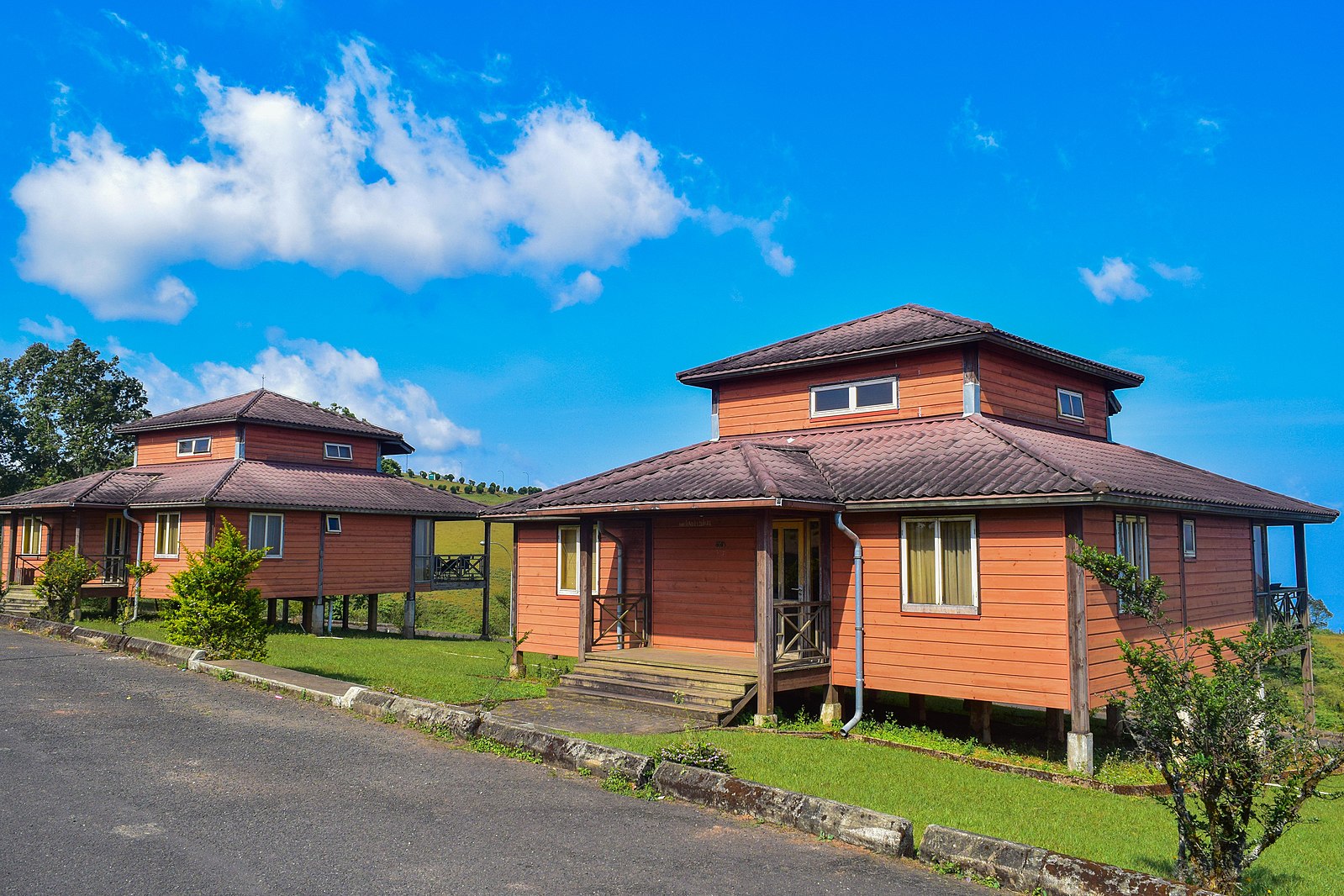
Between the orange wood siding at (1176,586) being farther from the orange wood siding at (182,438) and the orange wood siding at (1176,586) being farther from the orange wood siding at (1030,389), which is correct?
the orange wood siding at (182,438)

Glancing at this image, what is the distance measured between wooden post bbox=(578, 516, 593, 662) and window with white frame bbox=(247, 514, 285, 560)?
578 inches

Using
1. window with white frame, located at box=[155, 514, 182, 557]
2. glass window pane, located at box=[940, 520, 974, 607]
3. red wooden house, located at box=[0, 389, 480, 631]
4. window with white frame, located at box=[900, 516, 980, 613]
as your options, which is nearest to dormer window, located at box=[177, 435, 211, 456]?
red wooden house, located at box=[0, 389, 480, 631]

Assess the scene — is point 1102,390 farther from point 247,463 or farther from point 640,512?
point 247,463

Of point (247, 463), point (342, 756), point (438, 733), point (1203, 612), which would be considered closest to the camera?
point (342, 756)

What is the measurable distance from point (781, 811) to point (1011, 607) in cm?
645

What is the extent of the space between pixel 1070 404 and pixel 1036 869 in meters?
14.1

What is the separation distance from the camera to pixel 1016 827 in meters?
8.55

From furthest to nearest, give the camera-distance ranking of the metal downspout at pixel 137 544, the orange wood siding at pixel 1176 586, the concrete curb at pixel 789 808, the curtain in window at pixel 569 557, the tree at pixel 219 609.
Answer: the metal downspout at pixel 137 544 → the curtain in window at pixel 569 557 → the tree at pixel 219 609 → the orange wood siding at pixel 1176 586 → the concrete curb at pixel 789 808

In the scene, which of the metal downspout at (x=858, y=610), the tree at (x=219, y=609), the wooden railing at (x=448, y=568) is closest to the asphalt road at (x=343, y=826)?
the tree at (x=219, y=609)

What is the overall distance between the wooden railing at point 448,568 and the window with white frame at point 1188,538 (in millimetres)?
22799

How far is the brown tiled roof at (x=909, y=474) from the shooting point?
13.0 metres

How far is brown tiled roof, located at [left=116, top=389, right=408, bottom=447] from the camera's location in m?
29.9

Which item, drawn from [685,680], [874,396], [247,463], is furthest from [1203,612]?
[247,463]

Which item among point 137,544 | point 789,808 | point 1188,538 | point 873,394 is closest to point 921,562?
point 873,394
